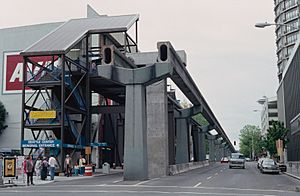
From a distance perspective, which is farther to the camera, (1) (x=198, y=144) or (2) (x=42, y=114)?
(1) (x=198, y=144)

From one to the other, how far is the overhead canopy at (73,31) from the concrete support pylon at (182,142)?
16073 mm

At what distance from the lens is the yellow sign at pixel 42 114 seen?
4372 centimetres

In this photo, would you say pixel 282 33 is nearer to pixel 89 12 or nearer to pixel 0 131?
pixel 89 12

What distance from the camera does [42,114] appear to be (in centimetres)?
4409

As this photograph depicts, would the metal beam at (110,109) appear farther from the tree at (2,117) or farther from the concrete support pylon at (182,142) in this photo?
the tree at (2,117)

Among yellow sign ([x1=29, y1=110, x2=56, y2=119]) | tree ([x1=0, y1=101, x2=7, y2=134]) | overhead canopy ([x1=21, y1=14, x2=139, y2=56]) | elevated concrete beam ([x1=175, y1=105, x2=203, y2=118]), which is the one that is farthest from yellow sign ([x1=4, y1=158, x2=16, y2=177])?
tree ([x1=0, y1=101, x2=7, y2=134])

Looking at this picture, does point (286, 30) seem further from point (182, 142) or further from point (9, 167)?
point (9, 167)

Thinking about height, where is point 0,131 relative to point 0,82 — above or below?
below

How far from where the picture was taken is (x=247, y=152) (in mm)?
185500

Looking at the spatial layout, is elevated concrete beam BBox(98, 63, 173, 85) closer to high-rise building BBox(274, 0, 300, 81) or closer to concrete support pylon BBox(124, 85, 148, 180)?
concrete support pylon BBox(124, 85, 148, 180)

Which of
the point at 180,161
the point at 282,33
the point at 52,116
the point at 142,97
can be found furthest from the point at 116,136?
the point at 282,33

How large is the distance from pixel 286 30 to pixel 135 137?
96.9 m

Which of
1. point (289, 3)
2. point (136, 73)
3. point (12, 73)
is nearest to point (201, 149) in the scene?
point (12, 73)

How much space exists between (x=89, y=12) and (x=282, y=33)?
227 feet
